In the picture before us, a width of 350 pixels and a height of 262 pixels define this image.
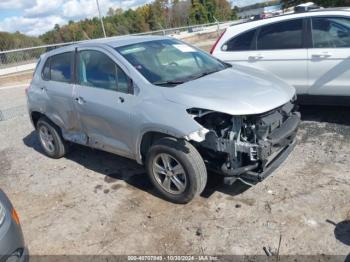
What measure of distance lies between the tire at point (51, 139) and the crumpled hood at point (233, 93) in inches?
98.2

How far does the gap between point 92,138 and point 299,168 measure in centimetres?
266

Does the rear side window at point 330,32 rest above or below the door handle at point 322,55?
above

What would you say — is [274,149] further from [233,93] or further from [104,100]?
[104,100]

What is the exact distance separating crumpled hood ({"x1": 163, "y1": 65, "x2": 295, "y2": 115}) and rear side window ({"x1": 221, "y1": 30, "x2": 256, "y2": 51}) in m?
1.92

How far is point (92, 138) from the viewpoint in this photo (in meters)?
4.97

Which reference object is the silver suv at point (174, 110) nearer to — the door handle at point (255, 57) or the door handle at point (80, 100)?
the door handle at point (80, 100)

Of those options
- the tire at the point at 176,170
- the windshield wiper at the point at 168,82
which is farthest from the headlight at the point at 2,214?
the windshield wiper at the point at 168,82

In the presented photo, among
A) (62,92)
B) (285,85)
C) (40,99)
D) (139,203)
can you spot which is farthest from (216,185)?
(40,99)

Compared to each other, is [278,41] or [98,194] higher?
[278,41]

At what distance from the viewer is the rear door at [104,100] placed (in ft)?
14.2

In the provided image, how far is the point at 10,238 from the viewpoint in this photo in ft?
9.66

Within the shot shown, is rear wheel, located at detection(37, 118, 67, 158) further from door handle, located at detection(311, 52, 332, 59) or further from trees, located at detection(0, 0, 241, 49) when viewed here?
trees, located at detection(0, 0, 241, 49)

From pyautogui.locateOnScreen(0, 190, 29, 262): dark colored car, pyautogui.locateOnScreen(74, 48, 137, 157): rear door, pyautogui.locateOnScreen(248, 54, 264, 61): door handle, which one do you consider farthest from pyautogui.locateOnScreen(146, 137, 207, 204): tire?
pyautogui.locateOnScreen(248, 54, 264, 61): door handle

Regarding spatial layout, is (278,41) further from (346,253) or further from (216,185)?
(346,253)
